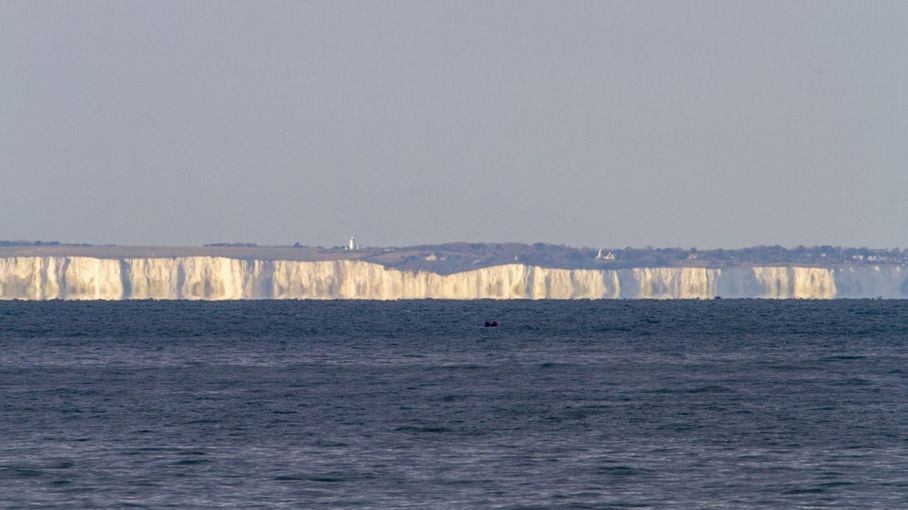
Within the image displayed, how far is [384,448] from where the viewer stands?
163ft

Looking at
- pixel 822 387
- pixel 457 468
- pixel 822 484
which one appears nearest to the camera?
pixel 822 484

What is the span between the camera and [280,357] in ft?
346

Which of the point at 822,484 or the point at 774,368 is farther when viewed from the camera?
the point at 774,368

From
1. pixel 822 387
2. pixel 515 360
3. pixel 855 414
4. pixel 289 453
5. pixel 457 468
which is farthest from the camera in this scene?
pixel 515 360

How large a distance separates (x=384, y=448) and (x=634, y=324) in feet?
430

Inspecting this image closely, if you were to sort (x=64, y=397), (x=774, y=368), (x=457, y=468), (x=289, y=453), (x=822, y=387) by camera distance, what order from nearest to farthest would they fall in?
(x=457, y=468)
(x=289, y=453)
(x=64, y=397)
(x=822, y=387)
(x=774, y=368)

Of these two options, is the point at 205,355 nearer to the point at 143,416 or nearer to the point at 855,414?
the point at 143,416

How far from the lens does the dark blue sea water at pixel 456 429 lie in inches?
1608

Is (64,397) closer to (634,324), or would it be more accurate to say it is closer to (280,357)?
(280,357)

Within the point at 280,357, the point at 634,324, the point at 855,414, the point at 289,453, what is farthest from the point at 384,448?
the point at 634,324

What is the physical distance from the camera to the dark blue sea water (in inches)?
1608

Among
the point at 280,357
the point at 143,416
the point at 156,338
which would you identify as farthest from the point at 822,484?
the point at 156,338

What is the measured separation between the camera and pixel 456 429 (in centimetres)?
5497

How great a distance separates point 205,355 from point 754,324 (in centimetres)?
8900
